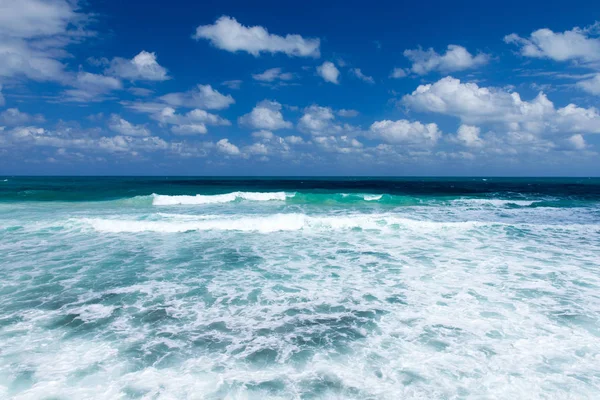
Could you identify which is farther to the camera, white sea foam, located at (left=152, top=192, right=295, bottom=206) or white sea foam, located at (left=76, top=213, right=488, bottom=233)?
white sea foam, located at (left=152, top=192, right=295, bottom=206)

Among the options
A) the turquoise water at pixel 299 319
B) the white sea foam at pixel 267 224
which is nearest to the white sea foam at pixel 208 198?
the white sea foam at pixel 267 224

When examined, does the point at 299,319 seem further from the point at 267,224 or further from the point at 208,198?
the point at 208,198

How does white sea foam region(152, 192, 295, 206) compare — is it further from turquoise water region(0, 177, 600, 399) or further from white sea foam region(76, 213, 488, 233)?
turquoise water region(0, 177, 600, 399)

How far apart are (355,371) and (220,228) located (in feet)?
45.8

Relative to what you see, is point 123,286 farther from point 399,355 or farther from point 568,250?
point 568,250

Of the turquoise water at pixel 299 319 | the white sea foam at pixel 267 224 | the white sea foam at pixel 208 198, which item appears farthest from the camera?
the white sea foam at pixel 208 198

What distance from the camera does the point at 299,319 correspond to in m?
7.15

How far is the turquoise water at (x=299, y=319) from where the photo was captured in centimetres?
Answer: 498

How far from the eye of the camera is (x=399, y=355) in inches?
226

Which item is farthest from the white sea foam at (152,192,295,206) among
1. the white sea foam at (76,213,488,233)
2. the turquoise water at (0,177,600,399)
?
the turquoise water at (0,177,600,399)

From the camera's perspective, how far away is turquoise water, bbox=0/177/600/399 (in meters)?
4.98

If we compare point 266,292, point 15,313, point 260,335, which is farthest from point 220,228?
point 260,335

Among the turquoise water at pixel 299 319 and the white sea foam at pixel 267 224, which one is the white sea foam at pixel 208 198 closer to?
the white sea foam at pixel 267 224

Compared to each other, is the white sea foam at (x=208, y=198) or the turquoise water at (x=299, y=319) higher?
the white sea foam at (x=208, y=198)
